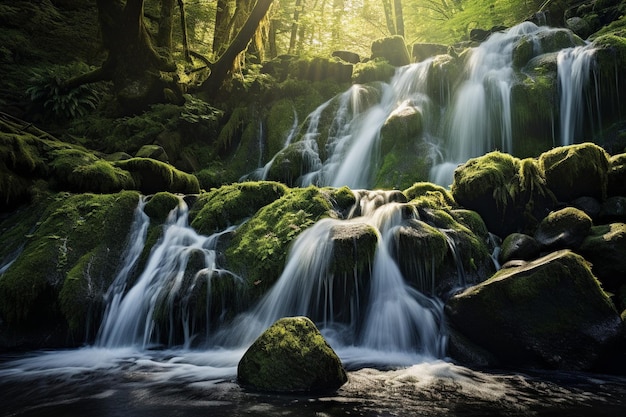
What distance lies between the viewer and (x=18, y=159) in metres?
7.70

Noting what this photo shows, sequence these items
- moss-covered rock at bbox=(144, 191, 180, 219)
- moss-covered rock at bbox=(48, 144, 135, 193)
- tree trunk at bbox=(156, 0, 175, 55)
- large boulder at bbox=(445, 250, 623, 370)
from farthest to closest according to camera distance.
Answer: tree trunk at bbox=(156, 0, 175, 55), moss-covered rock at bbox=(48, 144, 135, 193), moss-covered rock at bbox=(144, 191, 180, 219), large boulder at bbox=(445, 250, 623, 370)

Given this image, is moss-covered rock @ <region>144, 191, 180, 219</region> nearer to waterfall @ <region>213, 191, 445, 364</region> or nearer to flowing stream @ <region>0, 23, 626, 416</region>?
flowing stream @ <region>0, 23, 626, 416</region>

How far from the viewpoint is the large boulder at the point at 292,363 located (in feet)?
12.5

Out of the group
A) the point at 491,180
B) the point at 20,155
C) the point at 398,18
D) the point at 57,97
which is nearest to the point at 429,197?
the point at 491,180

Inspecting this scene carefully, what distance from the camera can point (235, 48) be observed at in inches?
A: 522

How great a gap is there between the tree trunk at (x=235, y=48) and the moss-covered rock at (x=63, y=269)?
7.74m

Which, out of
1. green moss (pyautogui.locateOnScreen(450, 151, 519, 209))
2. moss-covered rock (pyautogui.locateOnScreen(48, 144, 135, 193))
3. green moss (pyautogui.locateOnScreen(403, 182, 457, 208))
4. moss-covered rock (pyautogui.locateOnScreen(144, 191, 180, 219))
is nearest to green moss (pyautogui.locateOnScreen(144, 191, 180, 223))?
moss-covered rock (pyautogui.locateOnScreen(144, 191, 180, 219))

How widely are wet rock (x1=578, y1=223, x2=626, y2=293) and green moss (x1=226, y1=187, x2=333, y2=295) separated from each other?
3654 mm

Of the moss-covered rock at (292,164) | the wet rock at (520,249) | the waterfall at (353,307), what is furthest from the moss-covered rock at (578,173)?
the moss-covered rock at (292,164)

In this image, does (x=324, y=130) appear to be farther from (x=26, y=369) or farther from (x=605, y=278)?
(x=26, y=369)

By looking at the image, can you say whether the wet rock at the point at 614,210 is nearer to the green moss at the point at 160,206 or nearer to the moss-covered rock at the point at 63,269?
the green moss at the point at 160,206

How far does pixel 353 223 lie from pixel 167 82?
32.0 feet

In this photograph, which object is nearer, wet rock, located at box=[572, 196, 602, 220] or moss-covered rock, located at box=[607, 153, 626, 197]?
wet rock, located at box=[572, 196, 602, 220]

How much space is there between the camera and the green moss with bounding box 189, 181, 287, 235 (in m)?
7.34
